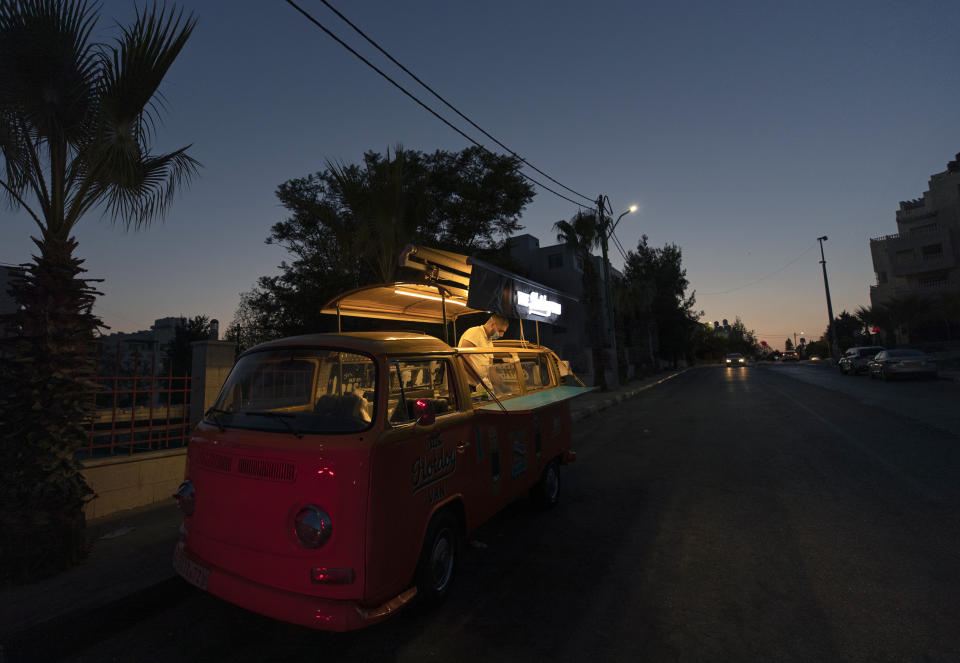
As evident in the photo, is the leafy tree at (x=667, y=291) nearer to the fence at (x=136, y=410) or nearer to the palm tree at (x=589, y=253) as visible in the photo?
the palm tree at (x=589, y=253)

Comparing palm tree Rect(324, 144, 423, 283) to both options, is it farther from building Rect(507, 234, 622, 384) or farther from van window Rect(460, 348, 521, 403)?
building Rect(507, 234, 622, 384)

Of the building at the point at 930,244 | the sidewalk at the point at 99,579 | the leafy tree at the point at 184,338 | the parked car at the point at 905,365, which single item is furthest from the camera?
the building at the point at 930,244

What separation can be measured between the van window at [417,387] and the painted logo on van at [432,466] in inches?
10.0

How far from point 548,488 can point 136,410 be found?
5.45m

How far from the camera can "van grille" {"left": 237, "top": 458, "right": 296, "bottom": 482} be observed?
2.55 meters

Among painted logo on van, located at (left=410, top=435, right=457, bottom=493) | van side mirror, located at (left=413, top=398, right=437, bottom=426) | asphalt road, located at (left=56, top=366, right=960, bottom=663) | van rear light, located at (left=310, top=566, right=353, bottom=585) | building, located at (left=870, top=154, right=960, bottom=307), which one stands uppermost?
building, located at (left=870, top=154, right=960, bottom=307)

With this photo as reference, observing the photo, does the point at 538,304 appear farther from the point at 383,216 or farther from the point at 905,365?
the point at 905,365

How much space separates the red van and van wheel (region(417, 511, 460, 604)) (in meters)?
0.01

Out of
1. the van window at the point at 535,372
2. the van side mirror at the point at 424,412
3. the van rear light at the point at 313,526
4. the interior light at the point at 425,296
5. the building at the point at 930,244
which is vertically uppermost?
the building at the point at 930,244

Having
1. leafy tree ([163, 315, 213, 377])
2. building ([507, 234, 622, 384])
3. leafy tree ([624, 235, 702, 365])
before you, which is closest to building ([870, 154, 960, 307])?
leafy tree ([624, 235, 702, 365])

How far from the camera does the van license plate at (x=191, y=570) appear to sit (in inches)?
108

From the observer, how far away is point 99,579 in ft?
11.6

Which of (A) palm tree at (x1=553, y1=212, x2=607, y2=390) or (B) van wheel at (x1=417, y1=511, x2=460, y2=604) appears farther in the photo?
(A) palm tree at (x1=553, y1=212, x2=607, y2=390)

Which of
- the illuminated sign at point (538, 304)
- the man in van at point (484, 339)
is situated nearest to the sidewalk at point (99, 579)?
the man in van at point (484, 339)
